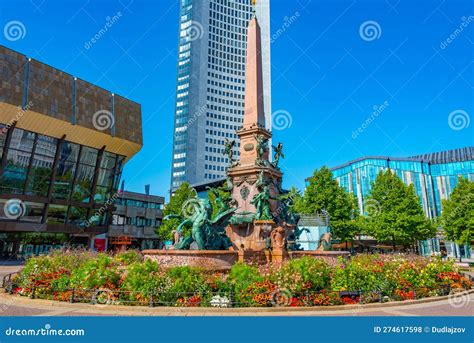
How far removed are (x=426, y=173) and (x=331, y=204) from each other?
6558cm

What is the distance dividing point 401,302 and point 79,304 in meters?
11.2

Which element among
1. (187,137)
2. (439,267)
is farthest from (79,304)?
(187,137)

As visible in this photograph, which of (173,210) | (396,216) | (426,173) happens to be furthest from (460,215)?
(426,173)

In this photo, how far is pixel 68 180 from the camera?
5116 centimetres

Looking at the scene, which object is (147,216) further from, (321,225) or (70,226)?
(321,225)

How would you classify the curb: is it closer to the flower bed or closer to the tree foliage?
the flower bed

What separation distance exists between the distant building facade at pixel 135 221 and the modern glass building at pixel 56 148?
10240mm

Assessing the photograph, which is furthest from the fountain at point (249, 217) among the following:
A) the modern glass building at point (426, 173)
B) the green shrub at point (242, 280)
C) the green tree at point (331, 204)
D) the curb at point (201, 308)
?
the modern glass building at point (426, 173)

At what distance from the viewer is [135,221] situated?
74938 mm

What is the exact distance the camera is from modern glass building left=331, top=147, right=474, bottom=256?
87.5 metres

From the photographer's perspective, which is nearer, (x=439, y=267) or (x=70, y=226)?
(x=439, y=267)

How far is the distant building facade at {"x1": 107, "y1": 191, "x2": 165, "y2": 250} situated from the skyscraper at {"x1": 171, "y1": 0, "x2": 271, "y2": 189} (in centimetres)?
3543

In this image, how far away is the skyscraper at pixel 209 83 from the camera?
393 ft

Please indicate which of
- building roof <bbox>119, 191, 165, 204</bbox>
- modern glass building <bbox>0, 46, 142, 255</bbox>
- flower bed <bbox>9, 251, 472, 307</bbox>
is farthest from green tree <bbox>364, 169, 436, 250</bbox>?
building roof <bbox>119, 191, 165, 204</bbox>
